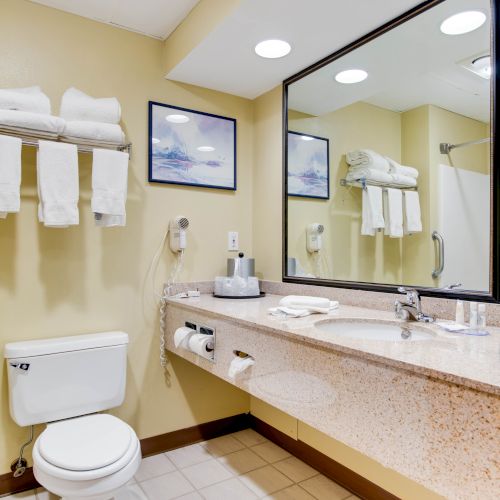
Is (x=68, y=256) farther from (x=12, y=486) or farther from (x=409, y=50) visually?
(x=409, y=50)

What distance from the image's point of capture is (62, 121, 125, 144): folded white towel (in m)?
1.79

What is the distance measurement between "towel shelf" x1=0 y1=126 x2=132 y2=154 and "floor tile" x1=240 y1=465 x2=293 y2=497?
5.82 ft

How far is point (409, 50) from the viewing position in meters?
1.72

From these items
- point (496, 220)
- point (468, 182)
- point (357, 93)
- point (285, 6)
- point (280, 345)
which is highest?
point (285, 6)

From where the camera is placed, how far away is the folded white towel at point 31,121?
1.63m

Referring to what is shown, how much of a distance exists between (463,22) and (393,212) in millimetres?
768

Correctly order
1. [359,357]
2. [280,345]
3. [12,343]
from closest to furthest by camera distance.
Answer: [359,357], [280,345], [12,343]

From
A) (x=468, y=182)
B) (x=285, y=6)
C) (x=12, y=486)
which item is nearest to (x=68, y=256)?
(x=12, y=486)

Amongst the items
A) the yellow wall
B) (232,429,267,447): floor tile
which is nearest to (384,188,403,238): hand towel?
the yellow wall

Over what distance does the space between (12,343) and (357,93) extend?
80.5 inches

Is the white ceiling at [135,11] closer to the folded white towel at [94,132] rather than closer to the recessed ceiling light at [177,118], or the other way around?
the recessed ceiling light at [177,118]

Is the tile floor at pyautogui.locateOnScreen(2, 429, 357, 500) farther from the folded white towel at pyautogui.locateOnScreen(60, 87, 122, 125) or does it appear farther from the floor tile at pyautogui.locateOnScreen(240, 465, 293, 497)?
the folded white towel at pyautogui.locateOnScreen(60, 87, 122, 125)

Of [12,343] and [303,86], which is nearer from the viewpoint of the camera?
[12,343]

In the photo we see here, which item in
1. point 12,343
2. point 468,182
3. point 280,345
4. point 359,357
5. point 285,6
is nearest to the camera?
point 359,357
